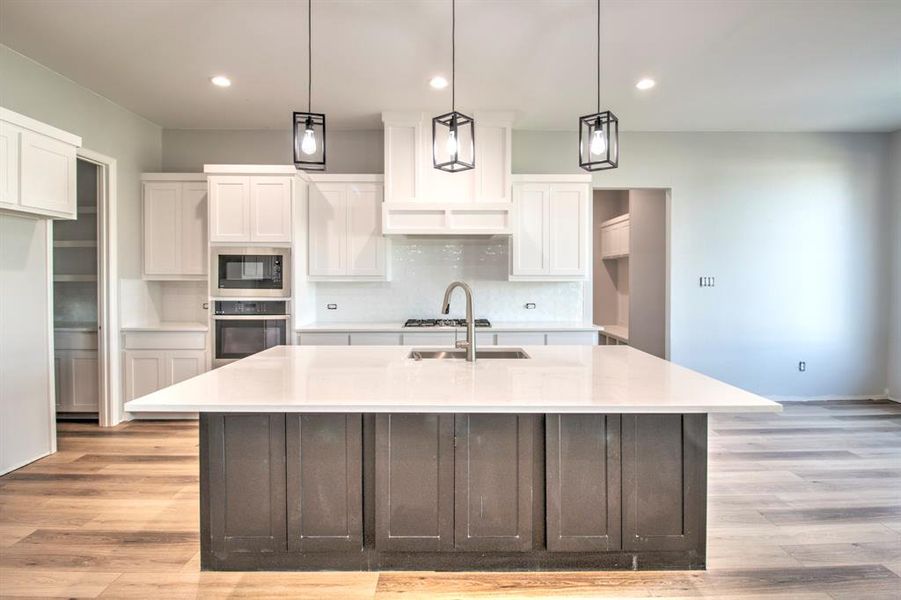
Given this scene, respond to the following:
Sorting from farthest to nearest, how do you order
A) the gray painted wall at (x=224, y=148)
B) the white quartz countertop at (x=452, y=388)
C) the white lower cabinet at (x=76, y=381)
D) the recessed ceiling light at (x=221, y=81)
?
the gray painted wall at (x=224, y=148), the white lower cabinet at (x=76, y=381), the recessed ceiling light at (x=221, y=81), the white quartz countertop at (x=452, y=388)

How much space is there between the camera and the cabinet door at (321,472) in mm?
2043

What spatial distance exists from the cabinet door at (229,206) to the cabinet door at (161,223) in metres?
0.62

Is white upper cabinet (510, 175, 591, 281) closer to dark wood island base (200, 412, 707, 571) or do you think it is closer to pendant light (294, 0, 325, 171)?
pendant light (294, 0, 325, 171)

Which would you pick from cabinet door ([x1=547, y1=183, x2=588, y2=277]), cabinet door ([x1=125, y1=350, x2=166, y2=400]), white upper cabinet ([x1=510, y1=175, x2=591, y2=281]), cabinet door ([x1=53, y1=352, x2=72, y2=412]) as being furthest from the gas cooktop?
cabinet door ([x1=53, y1=352, x2=72, y2=412])

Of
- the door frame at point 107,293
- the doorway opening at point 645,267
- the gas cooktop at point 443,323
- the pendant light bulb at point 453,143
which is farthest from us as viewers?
the doorway opening at point 645,267

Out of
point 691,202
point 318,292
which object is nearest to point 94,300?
point 318,292

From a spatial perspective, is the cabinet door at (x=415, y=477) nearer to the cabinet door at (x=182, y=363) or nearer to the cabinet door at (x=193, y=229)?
the cabinet door at (x=182, y=363)

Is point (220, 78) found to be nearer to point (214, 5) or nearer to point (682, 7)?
point (214, 5)

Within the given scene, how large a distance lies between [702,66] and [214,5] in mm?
3130

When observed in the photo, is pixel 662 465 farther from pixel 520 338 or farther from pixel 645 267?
pixel 645 267

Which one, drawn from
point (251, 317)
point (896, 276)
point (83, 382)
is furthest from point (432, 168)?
point (896, 276)

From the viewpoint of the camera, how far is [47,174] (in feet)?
10.4

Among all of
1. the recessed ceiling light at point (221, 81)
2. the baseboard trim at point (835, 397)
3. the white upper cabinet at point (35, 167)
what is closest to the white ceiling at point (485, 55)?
the recessed ceiling light at point (221, 81)

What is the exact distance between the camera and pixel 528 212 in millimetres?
4633
